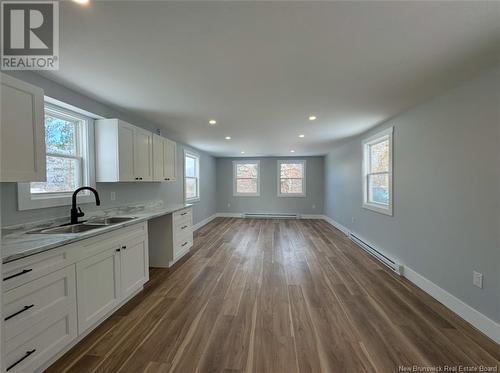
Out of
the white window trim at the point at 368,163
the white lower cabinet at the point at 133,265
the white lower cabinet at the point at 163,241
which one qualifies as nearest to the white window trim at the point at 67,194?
the white lower cabinet at the point at 133,265

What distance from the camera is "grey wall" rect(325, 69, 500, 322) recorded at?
77.9 inches

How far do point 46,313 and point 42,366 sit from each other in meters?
0.38

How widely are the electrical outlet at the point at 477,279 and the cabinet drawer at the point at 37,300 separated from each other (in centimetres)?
347

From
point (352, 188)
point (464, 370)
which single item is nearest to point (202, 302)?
point (464, 370)

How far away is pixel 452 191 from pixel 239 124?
2922 millimetres

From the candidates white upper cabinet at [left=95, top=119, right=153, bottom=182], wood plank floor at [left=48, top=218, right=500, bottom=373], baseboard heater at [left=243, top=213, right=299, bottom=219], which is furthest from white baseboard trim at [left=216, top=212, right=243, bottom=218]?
white upper cabinet at [left=95, top=119, right=153, bottom=182]

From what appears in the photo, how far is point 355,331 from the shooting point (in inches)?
79.7

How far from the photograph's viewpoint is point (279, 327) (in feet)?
6.85

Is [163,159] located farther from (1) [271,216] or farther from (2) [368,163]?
(1) [271,216]

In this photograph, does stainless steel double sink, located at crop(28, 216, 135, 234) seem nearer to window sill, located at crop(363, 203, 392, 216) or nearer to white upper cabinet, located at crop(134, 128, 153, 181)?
white upper cabinet, located at crop(134, 128, 153, 181)

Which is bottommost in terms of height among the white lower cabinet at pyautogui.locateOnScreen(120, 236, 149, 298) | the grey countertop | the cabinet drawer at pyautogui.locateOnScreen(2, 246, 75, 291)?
the white lower cabinet at pyautogui.locateOnScreen(120, 236, 149, 298)

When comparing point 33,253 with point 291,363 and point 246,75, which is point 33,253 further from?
point 246,75

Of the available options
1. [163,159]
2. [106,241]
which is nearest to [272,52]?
[106,241]

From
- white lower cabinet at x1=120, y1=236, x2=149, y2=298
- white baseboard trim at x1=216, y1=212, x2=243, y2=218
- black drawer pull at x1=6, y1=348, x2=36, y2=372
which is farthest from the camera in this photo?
white baseboard trim at x1=216, y1=212, x2=243, y2=218
